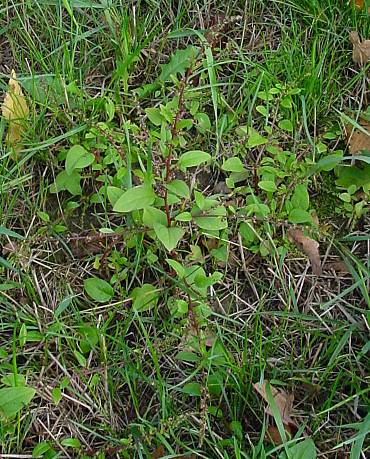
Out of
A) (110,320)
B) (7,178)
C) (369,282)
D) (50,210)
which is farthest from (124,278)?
(369,282)

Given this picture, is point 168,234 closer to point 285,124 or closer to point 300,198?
point 300,198

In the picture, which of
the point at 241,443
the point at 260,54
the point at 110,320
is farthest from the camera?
the point at 260,54

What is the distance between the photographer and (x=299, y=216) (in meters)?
2.11

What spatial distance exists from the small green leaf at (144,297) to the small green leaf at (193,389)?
0.25 metres

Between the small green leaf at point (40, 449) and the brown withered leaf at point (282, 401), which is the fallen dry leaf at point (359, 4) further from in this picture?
the small green leaf at point (40, 449)

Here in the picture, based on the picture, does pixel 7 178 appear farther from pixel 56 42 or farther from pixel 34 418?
pixel 34 418

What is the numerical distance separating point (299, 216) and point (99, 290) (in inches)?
24.9

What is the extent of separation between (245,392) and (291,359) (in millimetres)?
155

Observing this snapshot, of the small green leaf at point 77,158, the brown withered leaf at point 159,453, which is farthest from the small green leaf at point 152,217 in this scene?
the brown withered leaf at point 159,453

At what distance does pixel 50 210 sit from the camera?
2.20 m

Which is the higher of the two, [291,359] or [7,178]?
[7,178]

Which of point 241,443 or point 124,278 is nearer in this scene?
point 241,443

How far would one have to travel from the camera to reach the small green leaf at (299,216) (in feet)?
6.89

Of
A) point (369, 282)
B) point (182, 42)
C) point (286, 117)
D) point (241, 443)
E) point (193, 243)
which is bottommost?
point (241, 443)
